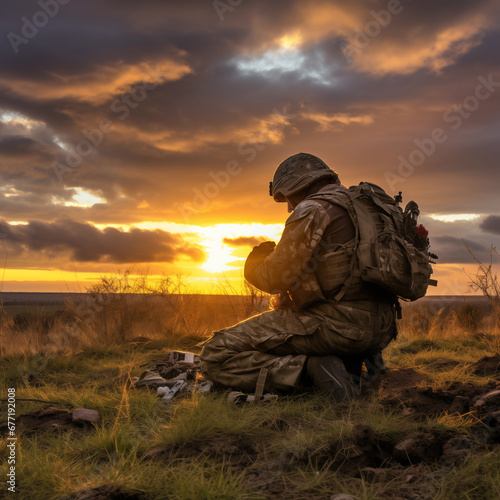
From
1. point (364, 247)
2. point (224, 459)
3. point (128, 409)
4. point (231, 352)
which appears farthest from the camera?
point (231, 352)

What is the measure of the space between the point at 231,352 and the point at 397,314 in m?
1.66

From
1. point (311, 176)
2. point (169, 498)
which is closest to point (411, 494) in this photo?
point (169, 498)

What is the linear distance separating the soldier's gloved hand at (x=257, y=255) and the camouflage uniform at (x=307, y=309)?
1 centimetres

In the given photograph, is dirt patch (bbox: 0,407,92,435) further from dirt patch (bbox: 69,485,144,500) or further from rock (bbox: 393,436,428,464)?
rock (bbox: 393,436,428,464)

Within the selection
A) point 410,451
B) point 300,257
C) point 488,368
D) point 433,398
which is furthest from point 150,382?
point 488,368

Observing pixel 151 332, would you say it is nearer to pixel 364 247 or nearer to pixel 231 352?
pixel 231 352

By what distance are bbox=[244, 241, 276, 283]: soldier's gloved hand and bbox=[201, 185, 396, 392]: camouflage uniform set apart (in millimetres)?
12

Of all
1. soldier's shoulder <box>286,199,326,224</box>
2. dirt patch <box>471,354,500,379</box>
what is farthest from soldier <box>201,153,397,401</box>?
dirt patch <box>471,354,500,379</box>

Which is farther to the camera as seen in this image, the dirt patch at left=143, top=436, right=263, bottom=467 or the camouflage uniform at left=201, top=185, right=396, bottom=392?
the camouflage uniform at left=201, top=185, right=396, bottom=392

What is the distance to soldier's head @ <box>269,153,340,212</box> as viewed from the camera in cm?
452

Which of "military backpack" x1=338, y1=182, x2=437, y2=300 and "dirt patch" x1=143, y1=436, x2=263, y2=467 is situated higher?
"military backpack" x1=338, y1=182, x2=437, y2=300

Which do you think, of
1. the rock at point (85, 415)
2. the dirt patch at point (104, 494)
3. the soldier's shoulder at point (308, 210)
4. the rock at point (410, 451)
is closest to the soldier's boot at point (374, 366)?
the soldier's shoulder at point (308, 210)

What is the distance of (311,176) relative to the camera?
4.50 meters

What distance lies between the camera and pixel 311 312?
421cm
